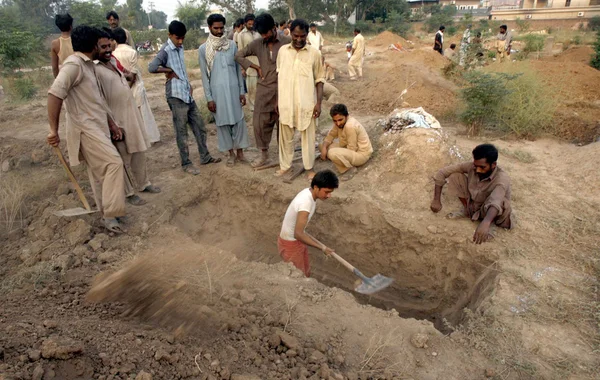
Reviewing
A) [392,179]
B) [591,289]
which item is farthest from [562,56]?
[591,289]

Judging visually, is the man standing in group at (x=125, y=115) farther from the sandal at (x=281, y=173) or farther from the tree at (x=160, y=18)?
the tree at (x=160, y=18)

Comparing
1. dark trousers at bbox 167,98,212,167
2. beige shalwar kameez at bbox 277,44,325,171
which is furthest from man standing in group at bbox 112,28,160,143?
beige shalwar kameez at bbox 277,44,325,171

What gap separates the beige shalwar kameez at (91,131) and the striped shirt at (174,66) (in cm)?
104

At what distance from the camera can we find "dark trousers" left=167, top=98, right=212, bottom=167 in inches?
176

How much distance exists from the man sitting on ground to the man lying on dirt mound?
113 cm

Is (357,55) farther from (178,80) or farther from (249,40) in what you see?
(178,80)

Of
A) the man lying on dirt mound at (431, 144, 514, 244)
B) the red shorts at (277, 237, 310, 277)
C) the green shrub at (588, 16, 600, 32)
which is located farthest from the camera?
the green shrub at (588, 16, 600, 32)

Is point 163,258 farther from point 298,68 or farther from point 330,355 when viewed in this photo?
point 298,68

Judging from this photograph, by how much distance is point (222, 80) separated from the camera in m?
4.50

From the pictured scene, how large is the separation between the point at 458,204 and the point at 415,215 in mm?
504

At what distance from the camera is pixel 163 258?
299 cm

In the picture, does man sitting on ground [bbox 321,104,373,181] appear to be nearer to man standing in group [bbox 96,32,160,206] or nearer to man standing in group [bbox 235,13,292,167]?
man standing in group [bbox 235,13,292,167]

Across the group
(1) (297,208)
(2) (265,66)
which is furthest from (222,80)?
(1) (297,208)

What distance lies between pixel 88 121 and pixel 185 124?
1412mm
